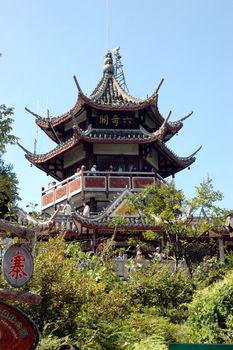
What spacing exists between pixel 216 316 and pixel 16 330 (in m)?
4.15

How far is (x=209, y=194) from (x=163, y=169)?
12.6m

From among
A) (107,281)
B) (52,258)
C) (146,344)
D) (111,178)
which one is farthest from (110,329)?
(111,178)

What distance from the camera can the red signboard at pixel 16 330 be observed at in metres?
4.93

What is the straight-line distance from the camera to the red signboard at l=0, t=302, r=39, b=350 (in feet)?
16.2

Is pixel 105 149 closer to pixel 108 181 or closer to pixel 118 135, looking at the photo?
pixel 118 135

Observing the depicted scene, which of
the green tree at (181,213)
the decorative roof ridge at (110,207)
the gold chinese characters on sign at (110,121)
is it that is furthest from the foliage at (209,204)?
the gold chinese characters on sign at (110,121)

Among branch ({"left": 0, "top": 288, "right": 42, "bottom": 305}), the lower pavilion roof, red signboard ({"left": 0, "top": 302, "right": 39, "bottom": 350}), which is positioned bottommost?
red signboard ({"left": 0, "top": 302, "right": 39, "bottom": 350})

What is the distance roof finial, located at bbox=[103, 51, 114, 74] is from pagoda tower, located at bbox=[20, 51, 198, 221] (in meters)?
1.46

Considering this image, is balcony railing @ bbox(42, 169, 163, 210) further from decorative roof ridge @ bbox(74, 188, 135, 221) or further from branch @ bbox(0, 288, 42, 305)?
branch @ bbox(0, 288, 42, 305)

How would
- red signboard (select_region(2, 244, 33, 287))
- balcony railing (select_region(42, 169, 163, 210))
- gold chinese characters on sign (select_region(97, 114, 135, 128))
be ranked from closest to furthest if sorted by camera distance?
1. red signboard (select_region(2, 244, 33, 287))
2. balcony railing (select_region(42, 169, 163, 210))
3. gold chinese characters on sign (select_region(97, 114, 135, 128))

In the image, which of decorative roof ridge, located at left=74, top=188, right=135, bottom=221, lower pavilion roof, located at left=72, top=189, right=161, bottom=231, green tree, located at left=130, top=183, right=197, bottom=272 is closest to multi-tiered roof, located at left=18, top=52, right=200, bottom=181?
decorative roof ridge, located at left=74, top=188, right=135, bottom=221

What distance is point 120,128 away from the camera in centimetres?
2530

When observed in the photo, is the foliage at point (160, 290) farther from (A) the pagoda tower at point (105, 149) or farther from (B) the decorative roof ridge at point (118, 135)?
(B) the decorative roof ridge at point (118, 135)

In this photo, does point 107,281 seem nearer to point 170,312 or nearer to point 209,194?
point 170,312
